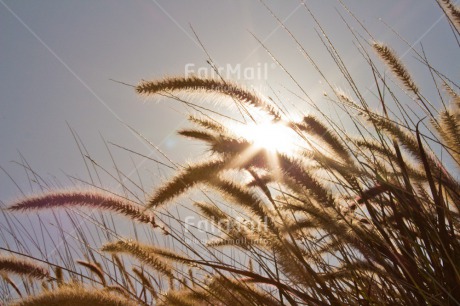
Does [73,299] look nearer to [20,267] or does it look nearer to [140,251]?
[140,251]

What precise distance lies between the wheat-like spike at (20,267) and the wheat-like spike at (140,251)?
1.83ft

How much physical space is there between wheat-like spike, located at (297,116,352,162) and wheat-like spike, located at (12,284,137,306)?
989 mm

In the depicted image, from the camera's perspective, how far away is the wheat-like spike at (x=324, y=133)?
6.29 ft

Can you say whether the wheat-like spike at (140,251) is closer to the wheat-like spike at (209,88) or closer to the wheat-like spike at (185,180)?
the wheat-like spike at (185,180)

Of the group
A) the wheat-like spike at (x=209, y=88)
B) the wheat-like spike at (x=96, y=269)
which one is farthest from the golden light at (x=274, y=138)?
the wheat-like spike at (x=96, y=269)

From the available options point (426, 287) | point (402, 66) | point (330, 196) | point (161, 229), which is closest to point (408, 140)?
point (402, 66)

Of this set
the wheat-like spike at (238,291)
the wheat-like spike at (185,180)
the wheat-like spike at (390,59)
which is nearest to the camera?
the wheat-like spike at (238,291)

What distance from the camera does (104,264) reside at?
2.60 meters

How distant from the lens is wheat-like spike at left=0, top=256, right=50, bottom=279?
2393 mm

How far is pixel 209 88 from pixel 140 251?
0.77 m

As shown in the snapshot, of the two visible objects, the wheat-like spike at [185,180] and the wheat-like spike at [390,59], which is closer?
the wheat-like spike at [185,180]

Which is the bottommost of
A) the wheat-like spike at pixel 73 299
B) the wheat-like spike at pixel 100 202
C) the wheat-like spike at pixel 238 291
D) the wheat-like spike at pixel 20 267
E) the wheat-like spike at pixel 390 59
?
the wheat-like spike at pixel 73 299

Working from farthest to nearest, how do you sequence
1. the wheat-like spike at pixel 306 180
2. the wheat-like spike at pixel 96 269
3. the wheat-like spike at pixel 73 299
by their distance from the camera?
1. the wheat-like spike at pixel 96 269
2. the wheat-like spike at pixel 306 180
3. the wheat-like spike at pixel 73 299

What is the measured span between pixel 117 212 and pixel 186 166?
468mm
